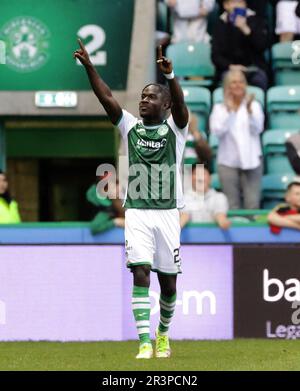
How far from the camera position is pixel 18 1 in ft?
58.8

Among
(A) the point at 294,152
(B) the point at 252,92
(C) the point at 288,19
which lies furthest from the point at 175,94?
(C) the point at 288,19

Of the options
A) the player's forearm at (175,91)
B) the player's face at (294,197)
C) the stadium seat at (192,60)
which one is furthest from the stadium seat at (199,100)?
the player's forearm at (175,91)

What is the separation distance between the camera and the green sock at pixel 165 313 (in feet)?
33.9

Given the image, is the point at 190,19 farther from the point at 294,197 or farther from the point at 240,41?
the point at 294,197

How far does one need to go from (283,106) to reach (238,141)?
1550 millimetres

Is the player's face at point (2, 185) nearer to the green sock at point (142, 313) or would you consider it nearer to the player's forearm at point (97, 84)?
the player's forearm at point (97, 84)

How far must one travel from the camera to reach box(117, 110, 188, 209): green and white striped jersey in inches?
401

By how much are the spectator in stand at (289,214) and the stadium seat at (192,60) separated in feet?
12.4

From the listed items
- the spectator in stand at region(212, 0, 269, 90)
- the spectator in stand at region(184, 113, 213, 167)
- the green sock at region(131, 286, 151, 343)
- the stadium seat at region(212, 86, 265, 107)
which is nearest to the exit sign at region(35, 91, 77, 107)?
the spectator in stand at region(212, 0, 269, 90)

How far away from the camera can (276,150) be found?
1578cm

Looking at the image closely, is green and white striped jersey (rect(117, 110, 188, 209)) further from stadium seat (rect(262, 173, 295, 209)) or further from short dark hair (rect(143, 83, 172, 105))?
stadium seat (rect(262, 173, 295, 209))

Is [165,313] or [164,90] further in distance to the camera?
[165,313]
